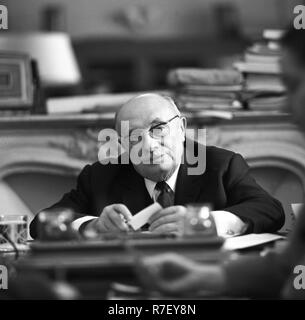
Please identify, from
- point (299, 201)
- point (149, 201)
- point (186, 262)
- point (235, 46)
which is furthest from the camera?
point (235, 46)

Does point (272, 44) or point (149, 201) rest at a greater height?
point (272, 44)

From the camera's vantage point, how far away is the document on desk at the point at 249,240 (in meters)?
1.52

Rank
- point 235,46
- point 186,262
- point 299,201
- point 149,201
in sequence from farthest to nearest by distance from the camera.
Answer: point 235,46, point 299,201, point 149,201, point 186,262

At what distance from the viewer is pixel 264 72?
2672 millimetres

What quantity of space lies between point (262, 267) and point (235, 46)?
5.68 metres

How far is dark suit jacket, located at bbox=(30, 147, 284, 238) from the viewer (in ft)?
5.90

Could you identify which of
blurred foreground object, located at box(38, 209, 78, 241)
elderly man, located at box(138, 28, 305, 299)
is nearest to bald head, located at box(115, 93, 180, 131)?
blurred foreground object, located at box(38, 209, 78, 241)

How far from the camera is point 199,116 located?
2.70 meters

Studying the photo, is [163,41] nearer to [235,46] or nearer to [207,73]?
[235,46]

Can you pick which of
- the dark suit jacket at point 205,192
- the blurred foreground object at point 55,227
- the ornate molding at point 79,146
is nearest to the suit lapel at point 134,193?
the dark suit jacket at point 205,192

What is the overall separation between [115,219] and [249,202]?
357 mm

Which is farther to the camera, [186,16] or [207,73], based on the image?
[186,16]

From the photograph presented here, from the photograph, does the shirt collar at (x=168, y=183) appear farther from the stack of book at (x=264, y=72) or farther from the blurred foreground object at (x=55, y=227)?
the stack of book at (x=264, y=72)
